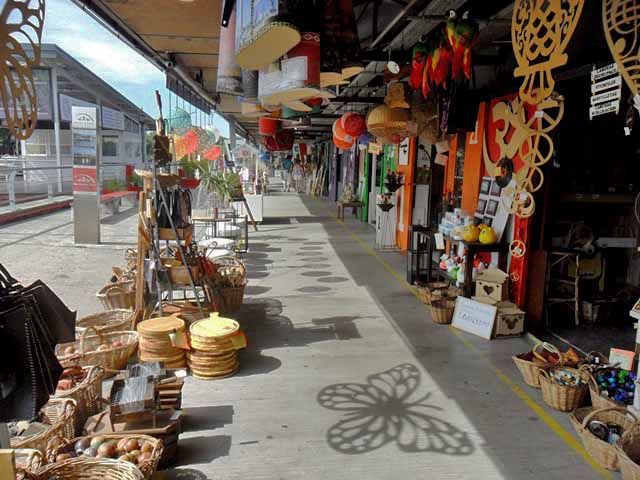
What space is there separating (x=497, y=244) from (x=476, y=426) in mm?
2535

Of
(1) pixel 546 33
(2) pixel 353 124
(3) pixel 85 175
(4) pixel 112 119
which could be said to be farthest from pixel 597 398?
(4) pixel 112 119

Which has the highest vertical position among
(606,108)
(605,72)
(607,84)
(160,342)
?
(605,72)

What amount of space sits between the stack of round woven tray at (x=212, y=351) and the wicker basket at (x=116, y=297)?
1.37m

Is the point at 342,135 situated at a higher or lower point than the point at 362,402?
higher

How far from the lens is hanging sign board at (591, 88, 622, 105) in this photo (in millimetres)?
2945

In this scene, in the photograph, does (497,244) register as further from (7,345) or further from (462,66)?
(7,345)

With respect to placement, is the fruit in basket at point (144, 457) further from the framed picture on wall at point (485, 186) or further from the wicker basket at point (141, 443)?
the framed picture on wall at point (485, 186)

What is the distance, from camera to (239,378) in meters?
3.94

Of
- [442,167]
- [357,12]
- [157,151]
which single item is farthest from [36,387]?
[442,167]

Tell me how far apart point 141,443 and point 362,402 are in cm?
162

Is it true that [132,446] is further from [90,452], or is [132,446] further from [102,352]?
[102,352]

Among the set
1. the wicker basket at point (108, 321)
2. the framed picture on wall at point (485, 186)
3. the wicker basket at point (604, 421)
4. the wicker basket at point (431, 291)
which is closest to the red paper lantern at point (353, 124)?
the framed picture on wall at point (485, 186)

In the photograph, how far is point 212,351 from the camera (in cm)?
387

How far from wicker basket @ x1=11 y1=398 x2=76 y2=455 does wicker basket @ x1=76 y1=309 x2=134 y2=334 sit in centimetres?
130
